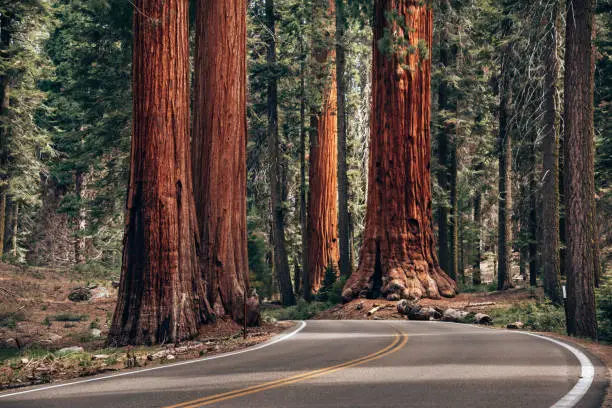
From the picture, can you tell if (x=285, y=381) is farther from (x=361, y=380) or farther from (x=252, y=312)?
(x=252, y=312)

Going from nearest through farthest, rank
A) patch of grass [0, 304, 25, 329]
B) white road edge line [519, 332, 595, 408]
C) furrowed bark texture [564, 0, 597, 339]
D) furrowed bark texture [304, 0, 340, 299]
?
white road edge line [519, 332, 595, 408] → furrowed bark texture [564, 0, 597, 339] → patch of grass [0, 304, 25, 329] → furrowed bark texture [304, 0, 340, 299]

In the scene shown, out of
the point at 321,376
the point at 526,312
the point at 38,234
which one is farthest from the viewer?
the point at 38,234

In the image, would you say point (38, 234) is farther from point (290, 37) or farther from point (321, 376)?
point (321, 376)

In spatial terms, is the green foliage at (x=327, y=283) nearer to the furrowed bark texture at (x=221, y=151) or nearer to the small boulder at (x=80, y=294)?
the small boulder at (x=80, y=294)

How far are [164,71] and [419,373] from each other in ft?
30.1

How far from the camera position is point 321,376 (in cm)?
984

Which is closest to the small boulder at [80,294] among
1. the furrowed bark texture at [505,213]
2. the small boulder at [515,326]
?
the small boulder at [515,326]

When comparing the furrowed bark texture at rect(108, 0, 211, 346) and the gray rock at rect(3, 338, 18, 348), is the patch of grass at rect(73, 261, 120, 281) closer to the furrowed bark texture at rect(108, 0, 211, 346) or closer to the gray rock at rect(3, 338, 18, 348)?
the gray rock at rect(3, 338, 18, 348)

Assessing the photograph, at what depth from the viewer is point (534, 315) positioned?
2020 centimetres

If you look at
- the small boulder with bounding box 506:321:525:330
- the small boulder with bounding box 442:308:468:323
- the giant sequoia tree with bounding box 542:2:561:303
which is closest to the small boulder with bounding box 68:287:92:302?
the small boulder with bounding box 442:308:468:323

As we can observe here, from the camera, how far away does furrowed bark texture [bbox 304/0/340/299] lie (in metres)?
34.3

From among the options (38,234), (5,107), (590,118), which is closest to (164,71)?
(590,118)

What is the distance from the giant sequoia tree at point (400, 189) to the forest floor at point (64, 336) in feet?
17.4

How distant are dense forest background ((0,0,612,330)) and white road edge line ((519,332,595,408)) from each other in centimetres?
1141
